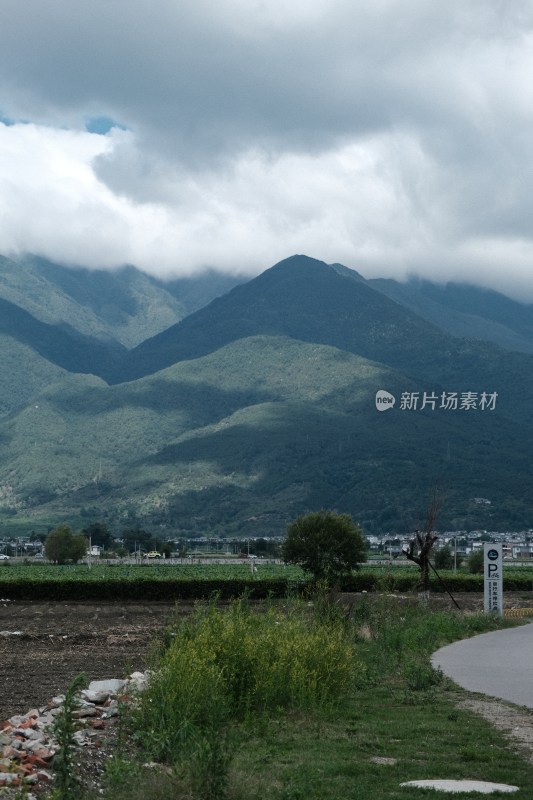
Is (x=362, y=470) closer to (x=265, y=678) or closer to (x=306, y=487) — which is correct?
(x=306, y=487)

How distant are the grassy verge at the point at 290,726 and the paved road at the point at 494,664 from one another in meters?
0.73

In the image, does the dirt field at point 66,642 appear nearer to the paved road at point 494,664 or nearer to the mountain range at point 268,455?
the paved road at point 494,664

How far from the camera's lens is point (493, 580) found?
3103 cm

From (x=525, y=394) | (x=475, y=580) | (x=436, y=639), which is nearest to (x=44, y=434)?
(x=525, y=394)

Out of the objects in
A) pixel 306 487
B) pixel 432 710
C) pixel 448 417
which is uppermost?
pixel 448 417

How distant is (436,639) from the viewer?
22.4 metres

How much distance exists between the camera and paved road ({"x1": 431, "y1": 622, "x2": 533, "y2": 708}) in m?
15.1

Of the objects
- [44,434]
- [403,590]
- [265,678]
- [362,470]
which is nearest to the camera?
[265,678]

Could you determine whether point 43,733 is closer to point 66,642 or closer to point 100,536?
point 66,642

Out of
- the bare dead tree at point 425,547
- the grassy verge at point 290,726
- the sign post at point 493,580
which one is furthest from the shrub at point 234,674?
the bare dead tree at point 425,547

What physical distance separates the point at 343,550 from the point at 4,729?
3060 centimetres

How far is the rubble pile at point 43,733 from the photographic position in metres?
8.31

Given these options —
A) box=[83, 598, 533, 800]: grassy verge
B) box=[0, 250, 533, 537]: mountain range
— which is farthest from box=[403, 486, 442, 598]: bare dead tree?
box=[0, 250, 533, 537]: mountain range

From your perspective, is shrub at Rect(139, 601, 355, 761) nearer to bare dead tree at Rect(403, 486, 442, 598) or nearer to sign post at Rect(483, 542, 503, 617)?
sign post at Rect(483, 542, 503, 617)
